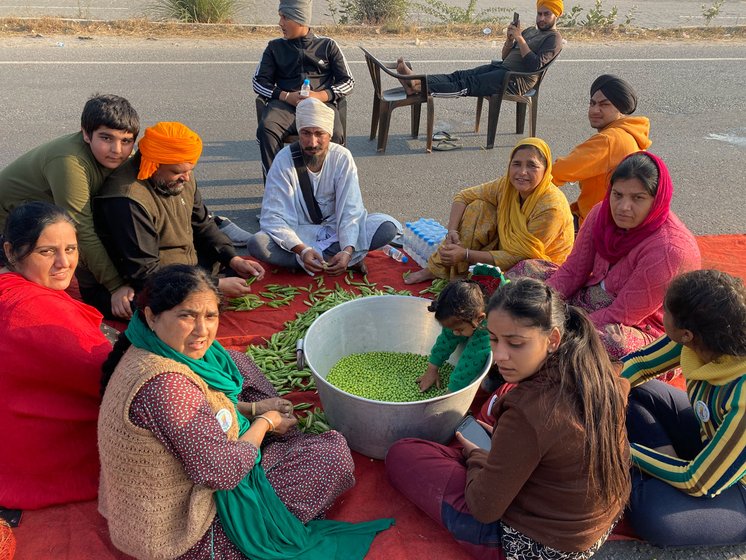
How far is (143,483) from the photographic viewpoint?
2016 mm

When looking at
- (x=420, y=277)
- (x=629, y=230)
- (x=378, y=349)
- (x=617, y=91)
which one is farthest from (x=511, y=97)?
(x=378, y=349)

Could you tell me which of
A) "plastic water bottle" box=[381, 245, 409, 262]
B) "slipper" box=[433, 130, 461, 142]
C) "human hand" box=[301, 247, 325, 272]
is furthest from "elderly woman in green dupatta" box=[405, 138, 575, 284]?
"slipper" box=[433, 130, 461, 142]

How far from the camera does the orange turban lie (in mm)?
3238

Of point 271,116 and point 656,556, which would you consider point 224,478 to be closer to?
point 656,556

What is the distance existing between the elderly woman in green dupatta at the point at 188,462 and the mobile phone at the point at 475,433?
641mm

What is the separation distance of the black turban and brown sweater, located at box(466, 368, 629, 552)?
2.65m

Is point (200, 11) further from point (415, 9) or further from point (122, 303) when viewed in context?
point (122, 303)

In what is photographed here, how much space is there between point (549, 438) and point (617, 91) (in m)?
3.03

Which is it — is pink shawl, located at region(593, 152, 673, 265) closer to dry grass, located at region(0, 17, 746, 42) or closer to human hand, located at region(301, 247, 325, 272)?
human hand, located at region(301, 247, 325, 272)

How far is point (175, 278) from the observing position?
2.03m

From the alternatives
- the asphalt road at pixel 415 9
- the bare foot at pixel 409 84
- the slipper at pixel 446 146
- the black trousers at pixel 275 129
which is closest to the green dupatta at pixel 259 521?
the black trousers at pixel 275 129

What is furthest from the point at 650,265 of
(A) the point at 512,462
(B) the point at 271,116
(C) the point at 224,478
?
(B) the point at 271,116

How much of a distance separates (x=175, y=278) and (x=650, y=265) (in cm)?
231

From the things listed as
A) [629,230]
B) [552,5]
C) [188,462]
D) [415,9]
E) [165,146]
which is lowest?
[188,462]
